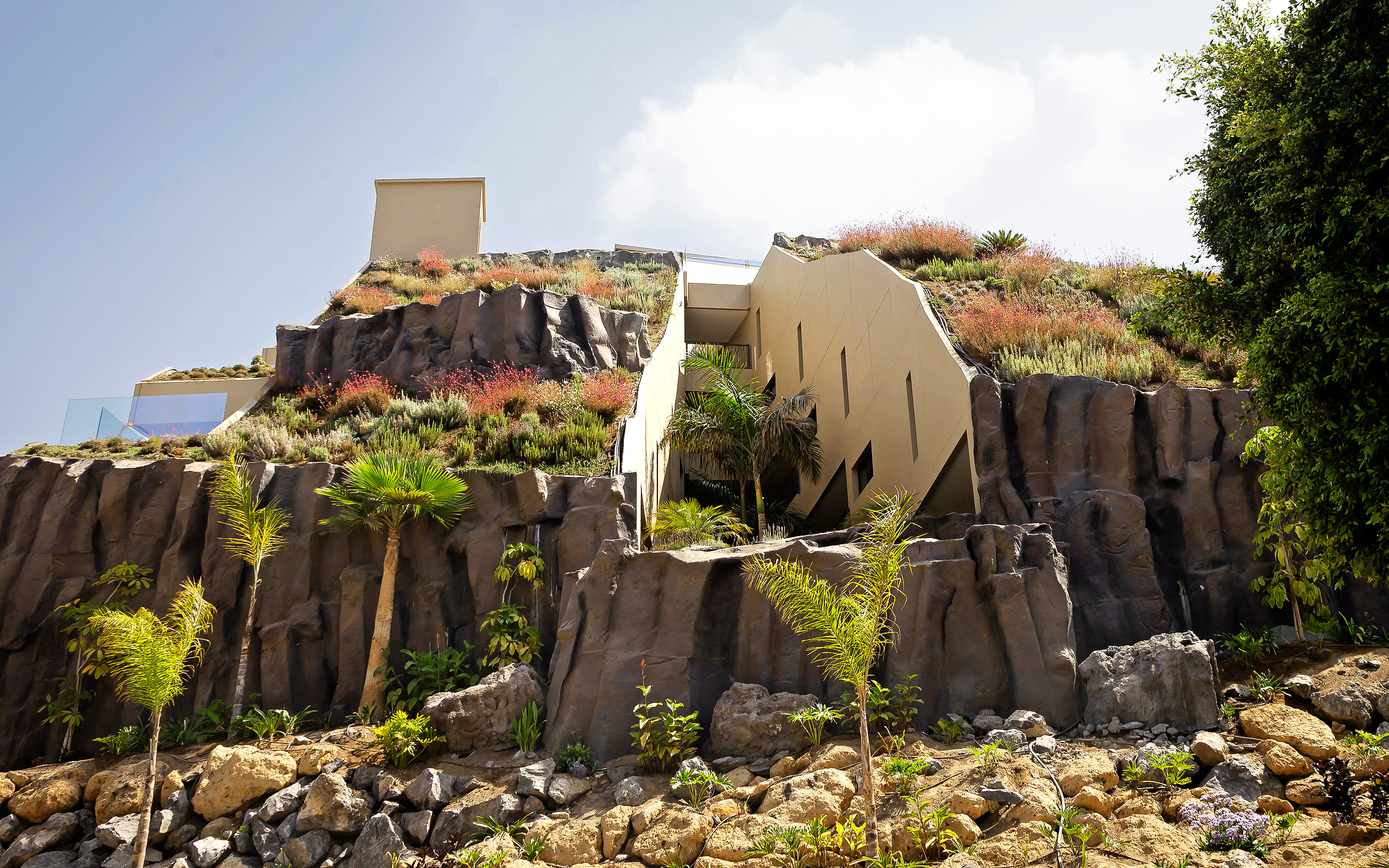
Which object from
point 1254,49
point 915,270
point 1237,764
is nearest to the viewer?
point 1254,49

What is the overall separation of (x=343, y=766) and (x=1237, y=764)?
31.3 ft

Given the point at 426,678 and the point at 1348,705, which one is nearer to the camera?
the point at 1348,705

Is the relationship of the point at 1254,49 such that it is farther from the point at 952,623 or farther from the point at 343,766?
the point at 343,766

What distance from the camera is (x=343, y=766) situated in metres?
10.0

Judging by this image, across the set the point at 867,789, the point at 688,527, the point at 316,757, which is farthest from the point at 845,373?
the point at 316,757

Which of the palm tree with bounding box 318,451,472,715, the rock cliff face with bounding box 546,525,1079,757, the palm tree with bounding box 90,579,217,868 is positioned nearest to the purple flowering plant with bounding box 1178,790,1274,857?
the rock cliff face with bounding box 546,525,1079,757

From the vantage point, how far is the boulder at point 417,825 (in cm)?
895

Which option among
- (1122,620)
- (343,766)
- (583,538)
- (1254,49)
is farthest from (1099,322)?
(343,766)

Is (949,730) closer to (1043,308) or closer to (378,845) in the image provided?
(378,845)

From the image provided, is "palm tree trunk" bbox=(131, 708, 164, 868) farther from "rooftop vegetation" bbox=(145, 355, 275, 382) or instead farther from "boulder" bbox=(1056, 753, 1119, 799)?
"rooftop vegetation" bbox=(145, 355, 275, 382)

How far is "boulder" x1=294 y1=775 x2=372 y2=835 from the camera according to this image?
362 inches

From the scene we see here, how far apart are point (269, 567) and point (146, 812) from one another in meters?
4.43

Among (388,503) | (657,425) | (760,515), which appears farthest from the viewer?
(657,425)

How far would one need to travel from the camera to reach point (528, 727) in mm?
10398
